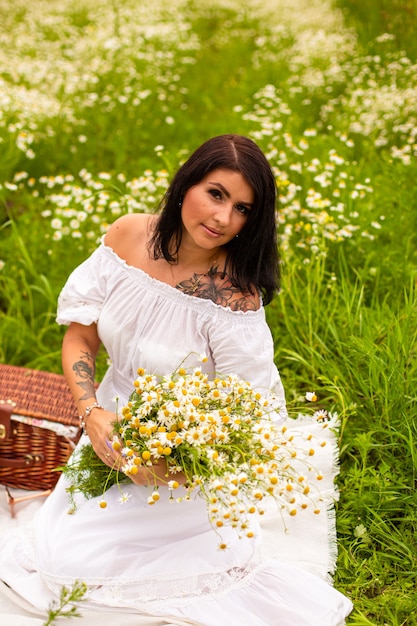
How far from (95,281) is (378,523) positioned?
4.94 feet

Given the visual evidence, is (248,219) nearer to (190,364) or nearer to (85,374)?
(190,364)

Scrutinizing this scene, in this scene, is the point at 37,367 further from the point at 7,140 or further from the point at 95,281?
the point at 7,140

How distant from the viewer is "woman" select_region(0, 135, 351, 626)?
7.40 feet

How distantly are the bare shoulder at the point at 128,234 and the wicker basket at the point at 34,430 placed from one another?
82 cm

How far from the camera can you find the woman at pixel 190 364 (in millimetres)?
2257

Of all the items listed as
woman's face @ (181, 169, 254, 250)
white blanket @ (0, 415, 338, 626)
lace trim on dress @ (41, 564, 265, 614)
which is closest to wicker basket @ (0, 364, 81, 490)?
white blanket @ (0, 415, 338, 626)

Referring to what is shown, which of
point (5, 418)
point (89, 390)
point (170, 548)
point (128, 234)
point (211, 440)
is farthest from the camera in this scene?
point (5, 418)

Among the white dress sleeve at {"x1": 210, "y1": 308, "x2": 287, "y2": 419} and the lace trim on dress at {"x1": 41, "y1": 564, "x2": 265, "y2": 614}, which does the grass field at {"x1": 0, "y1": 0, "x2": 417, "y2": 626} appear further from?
A: the lace trim on dress at {"x1": 41, "y1": 564, "x2": 265, "y2": 614}

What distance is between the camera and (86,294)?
2555 mm

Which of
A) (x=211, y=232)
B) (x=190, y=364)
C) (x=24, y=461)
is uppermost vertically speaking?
(x=211, y=232)

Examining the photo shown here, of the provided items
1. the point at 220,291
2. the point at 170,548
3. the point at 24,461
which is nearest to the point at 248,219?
the point at 220,291

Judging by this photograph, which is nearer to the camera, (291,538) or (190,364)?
(190,364)

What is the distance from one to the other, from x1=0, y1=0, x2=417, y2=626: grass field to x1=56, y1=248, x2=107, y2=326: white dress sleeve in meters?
0.90

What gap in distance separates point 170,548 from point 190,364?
2.13 feet
